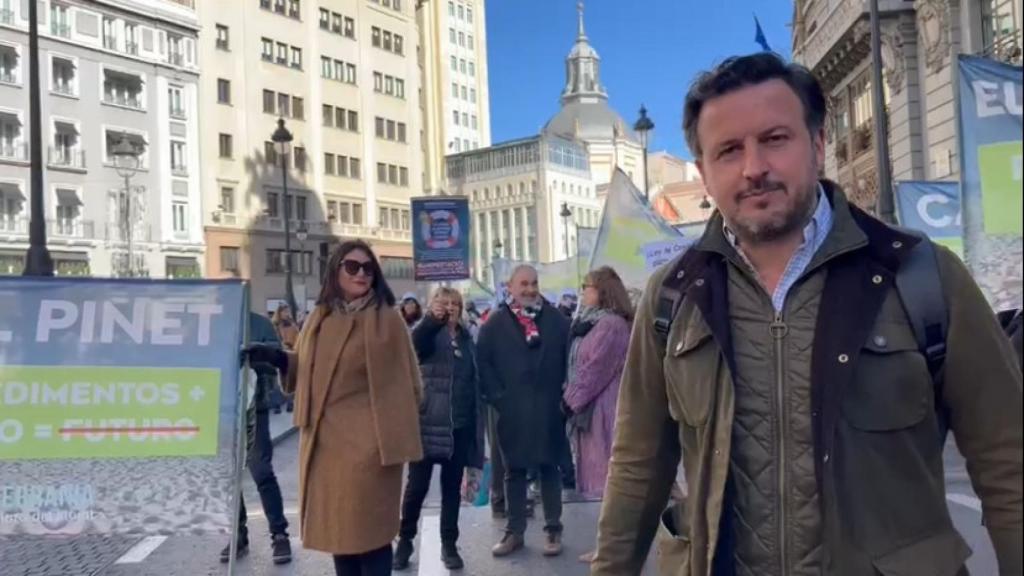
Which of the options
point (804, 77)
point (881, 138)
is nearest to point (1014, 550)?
point (804, 77)

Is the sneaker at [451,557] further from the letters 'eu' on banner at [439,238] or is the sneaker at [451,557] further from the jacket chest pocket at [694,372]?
the letters 'eu' on banner at [439,238]

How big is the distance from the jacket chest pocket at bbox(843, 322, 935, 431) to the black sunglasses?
3.65 m

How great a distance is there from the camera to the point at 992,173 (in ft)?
9.86

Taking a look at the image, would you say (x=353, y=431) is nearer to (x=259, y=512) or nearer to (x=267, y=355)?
(x=267, y=355)

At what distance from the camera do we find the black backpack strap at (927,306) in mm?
1940

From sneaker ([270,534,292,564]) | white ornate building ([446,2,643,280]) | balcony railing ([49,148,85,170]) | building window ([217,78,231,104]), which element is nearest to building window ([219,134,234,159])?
building window ([217,78,231,104])

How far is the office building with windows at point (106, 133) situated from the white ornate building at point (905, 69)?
1214 inches

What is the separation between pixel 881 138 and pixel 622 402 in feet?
53.6

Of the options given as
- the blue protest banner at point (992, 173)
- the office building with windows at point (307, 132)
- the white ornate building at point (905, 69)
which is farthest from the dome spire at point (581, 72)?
the blue protest banner at point (992, 173)

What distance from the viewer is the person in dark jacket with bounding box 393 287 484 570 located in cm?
678

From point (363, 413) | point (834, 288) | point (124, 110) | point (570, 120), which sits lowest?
point (363, 413)

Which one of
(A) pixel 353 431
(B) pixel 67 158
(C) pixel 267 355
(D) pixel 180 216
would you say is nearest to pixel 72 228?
(B) pixel 67 158

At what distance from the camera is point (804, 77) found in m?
2.21

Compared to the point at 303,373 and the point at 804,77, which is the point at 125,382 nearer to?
the point at 303,373
